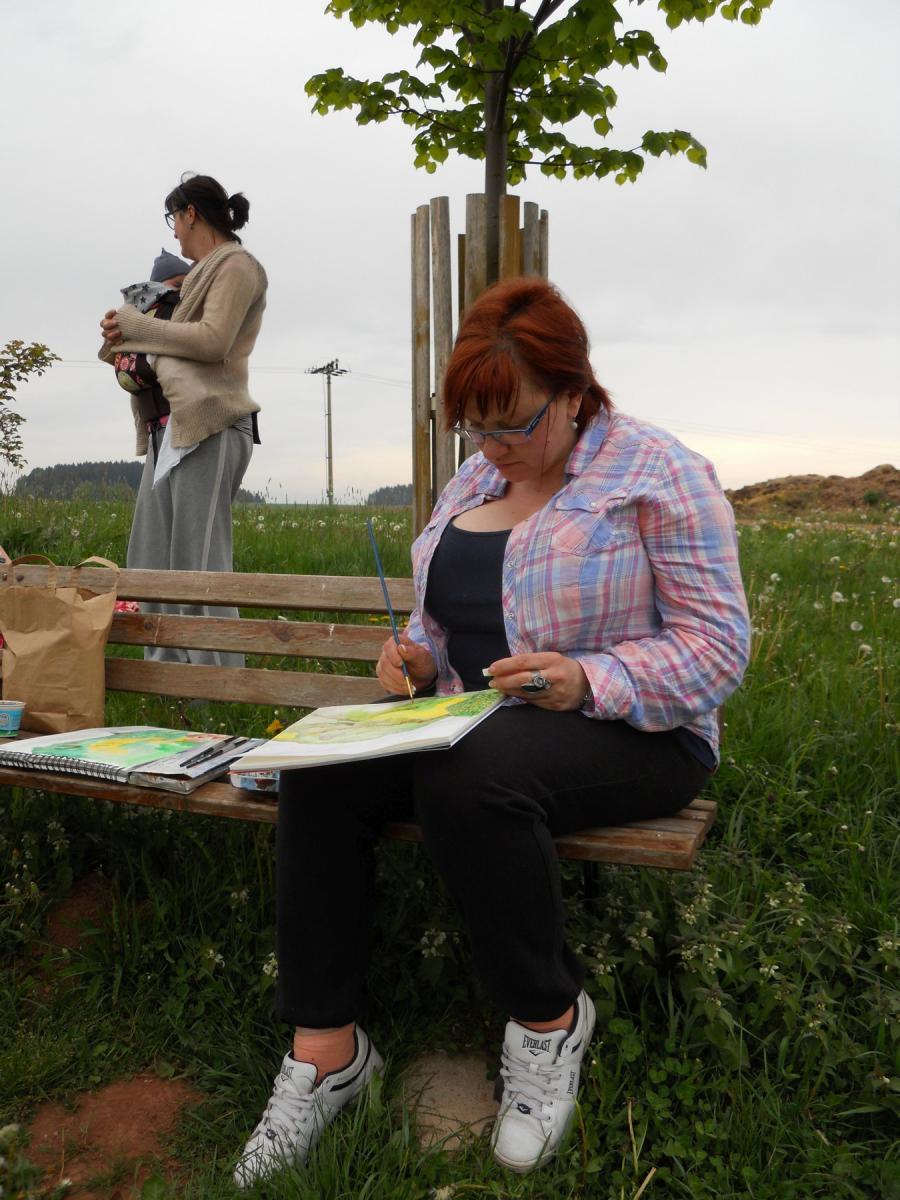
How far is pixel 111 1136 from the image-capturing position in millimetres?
2506

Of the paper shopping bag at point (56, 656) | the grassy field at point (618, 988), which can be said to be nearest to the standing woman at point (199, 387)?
the paper shopping bag at point (56, 656)

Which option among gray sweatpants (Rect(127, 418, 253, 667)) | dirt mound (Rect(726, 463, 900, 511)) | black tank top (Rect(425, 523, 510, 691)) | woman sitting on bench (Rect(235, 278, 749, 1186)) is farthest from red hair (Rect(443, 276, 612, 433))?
dirt mound (Rect(726, 463, 900, 511))

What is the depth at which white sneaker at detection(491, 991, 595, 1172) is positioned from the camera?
2197 mm

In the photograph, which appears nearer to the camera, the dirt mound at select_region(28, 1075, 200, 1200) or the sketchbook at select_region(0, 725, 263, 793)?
the dirt mound at select_region(28, 1075, 200, 1200)

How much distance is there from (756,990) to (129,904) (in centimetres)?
183

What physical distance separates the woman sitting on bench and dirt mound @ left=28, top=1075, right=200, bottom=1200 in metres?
0.35

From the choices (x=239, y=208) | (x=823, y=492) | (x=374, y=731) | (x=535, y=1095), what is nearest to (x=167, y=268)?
(x=239, y=208)

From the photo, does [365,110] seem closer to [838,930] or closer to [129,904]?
[129,904]

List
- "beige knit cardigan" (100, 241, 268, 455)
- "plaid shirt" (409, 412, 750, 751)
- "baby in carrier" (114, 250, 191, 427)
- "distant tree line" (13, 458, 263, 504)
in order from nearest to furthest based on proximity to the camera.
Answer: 1. "plaid shirt" (409, 412, 750, 751)
2. "beige knit cardigan" (100, 241, 268, 455)
3. "baby in carrier" (114, 250, 191, 427)
4. "distant tree line" (13, 458, 263, 504)

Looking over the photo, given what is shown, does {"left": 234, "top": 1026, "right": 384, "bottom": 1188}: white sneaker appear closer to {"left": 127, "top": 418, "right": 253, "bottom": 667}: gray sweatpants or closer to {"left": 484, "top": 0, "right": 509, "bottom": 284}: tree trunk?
{"left": 127, "top": 418, "right": 253, "bottom": 667}: gray sweatpants

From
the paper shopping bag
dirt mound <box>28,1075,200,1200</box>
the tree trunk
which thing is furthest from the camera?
the tree trunk

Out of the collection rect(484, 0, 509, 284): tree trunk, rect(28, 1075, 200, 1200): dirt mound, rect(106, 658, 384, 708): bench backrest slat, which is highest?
rect(484, 0, 509, 284): tree trunk

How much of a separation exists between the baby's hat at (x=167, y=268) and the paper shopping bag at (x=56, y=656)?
1961mm

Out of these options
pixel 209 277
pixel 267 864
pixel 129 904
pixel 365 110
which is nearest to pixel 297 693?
pixel 267 864
